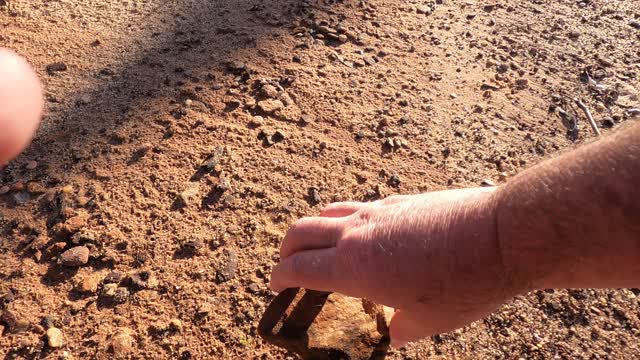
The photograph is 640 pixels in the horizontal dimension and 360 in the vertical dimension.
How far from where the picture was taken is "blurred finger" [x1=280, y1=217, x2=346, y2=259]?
124 centimetres

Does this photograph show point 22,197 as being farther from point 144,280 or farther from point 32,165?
point 144,280

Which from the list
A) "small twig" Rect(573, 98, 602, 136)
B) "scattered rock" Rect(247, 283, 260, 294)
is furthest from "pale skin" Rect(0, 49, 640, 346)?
"small twig" Rect(573, 98, 602, 136)

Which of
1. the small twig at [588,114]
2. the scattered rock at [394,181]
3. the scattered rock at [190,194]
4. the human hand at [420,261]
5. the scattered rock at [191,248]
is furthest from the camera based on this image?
the small twig at [588,114]

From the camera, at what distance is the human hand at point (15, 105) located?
625mm

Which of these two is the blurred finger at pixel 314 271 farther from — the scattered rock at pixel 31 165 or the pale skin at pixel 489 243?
the scattered rock at pixel 31 165

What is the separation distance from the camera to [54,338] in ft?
5.02

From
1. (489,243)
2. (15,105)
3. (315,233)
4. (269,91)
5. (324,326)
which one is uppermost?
(15,105)

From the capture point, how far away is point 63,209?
5.88 feet

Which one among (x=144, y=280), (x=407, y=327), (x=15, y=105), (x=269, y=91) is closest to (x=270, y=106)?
(x=269, y=91)

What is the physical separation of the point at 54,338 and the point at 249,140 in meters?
0.92

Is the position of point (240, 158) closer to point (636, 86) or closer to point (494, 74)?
point (494, 74)

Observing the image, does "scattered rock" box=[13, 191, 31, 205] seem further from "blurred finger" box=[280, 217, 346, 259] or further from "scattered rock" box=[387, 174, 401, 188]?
"scattered rock" box=[387, 174, 401, 188]

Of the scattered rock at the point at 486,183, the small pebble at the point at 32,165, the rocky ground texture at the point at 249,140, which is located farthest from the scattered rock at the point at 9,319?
the scattered rock at the point at 486,183

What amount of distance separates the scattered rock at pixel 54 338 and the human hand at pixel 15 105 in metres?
1.05
